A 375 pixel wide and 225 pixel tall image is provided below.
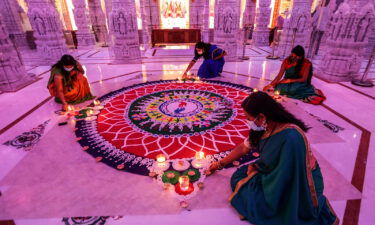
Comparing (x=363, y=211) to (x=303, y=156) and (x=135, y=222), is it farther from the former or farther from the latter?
(x=135, y=222)

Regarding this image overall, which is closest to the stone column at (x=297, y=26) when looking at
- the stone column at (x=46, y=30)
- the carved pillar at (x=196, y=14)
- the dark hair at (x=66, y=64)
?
the carved pillar at (x=196, y=14)

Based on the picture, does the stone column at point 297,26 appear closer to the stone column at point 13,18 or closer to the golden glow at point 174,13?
the golden glow at point 174,13

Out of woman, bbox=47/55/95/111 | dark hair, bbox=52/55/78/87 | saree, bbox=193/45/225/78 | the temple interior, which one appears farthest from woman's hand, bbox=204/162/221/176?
saree, bbox=193/45/225/78

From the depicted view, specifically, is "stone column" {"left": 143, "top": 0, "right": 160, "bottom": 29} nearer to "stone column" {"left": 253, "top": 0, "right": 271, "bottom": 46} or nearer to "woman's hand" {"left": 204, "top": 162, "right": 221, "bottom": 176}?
"stone column" {"left": 253, "top": 0, "right": 271, "bottom": 46}

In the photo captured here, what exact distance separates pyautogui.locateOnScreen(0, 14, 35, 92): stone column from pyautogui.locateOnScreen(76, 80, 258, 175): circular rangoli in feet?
7.89

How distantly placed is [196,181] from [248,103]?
3.54 feet

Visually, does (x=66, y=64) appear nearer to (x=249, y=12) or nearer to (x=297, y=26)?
(x=297, y=26)

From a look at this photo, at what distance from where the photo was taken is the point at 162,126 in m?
3.11

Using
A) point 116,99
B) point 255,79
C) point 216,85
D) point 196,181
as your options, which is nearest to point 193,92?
point 216,85

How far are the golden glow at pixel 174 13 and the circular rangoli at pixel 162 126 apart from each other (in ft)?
30.8

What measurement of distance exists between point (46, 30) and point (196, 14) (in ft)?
26.4

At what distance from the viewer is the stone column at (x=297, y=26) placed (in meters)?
7.12

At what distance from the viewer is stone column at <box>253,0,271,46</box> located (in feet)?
34.2

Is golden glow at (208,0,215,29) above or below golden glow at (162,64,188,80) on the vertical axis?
above
